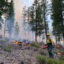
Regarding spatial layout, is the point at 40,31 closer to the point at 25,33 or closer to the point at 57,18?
the point at 57,18

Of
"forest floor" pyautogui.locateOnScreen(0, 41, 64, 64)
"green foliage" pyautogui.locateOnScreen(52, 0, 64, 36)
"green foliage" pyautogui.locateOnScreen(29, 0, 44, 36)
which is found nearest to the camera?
"forest floor" pyautogui.locateOnScreen(0, 41, 64, 64)

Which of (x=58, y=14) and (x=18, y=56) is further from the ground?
(x=58, y=14)

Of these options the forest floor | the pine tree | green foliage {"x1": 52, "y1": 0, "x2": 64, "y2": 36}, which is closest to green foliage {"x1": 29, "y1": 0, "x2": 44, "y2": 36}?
the pine tree

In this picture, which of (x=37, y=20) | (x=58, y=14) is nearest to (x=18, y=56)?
(x=58, y=14)

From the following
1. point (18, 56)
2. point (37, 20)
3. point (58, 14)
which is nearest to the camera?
point (18, 56)

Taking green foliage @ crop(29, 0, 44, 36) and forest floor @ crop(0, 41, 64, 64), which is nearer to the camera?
forest floor @ crop(0, 41, 64, 64)

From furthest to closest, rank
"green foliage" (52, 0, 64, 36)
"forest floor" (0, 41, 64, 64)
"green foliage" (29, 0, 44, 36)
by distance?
"green foliage" (29, 0, 44, 36) → "green foliage" (52, 0, 64, 36) → "forest floor" (0, 41, 64, 64)

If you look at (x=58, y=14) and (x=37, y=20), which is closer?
(x=58, y=14)

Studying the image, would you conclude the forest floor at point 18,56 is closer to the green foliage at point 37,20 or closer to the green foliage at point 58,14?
the green foliage at point 58,14

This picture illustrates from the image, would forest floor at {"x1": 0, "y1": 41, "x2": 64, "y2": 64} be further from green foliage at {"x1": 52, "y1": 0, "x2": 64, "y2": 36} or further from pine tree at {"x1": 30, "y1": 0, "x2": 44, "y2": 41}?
pine tree at {"x1": 30, "y1": 0, "x2": 44, "y2": 41}

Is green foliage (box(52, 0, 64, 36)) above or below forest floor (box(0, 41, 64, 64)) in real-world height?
above

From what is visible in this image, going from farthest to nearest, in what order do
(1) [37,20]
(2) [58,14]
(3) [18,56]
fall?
(1) [37,20] → (2) [58,14] → (3) [18,56]

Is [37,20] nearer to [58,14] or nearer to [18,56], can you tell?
[58,14]

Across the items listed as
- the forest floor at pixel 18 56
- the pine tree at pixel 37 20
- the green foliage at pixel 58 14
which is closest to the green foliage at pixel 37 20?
the pine tree at pixel 37 20
